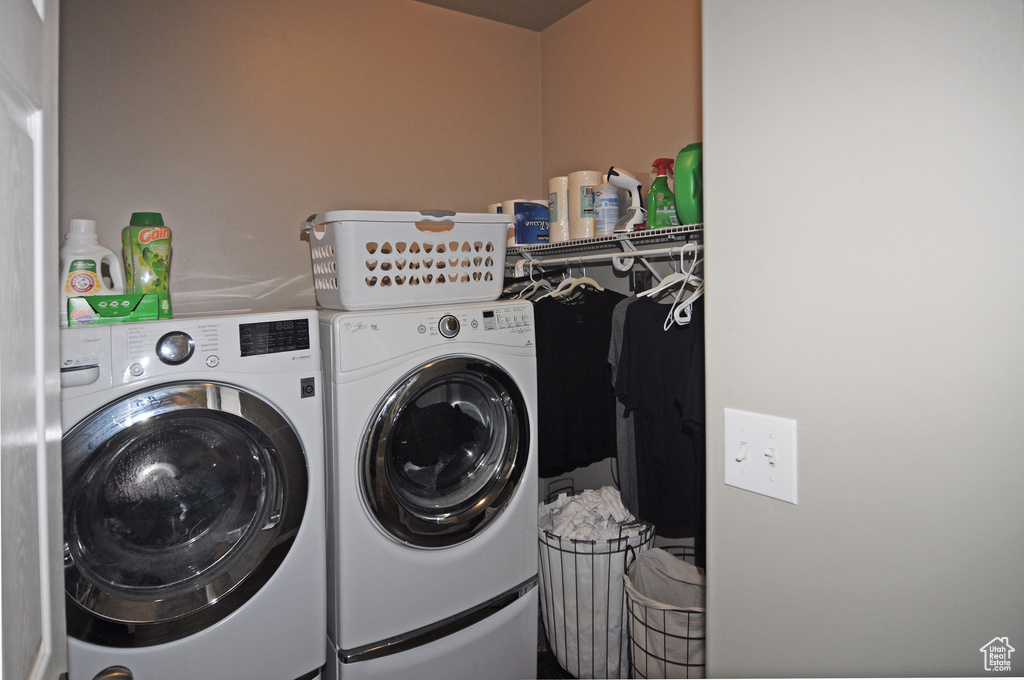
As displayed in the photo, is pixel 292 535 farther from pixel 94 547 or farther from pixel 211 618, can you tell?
pixel 94 547

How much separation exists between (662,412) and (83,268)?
1.59 metres

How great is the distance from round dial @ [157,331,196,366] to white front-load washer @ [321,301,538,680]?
0.35 metres

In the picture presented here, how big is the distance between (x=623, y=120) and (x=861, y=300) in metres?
1.84

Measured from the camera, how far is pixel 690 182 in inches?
65.5

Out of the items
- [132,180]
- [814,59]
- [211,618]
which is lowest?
→ [211,618]

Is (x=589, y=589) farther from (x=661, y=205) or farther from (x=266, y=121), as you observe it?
(x=266, y=121)

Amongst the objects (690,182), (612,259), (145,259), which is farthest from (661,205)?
(145,259)

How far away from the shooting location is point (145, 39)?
1.93m

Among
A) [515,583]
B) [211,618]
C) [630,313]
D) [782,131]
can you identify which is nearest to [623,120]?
[630,313]

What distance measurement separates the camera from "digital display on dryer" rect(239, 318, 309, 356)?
1.47 meters

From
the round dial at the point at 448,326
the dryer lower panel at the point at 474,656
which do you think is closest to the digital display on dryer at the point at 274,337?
the round dial at the point at 448,326

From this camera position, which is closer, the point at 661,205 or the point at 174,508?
the point at 174,508

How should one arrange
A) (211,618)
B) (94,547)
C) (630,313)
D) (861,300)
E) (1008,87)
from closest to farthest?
(1008,87) < (861,300) < (94,547) < (211,618) < (630,313)

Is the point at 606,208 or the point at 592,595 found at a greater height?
the point at 606,208
